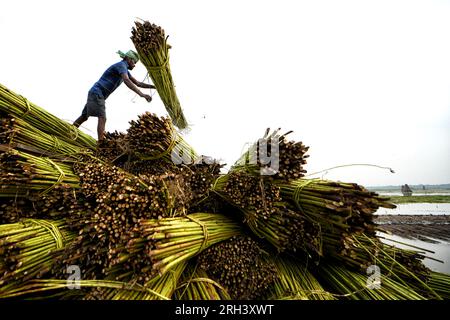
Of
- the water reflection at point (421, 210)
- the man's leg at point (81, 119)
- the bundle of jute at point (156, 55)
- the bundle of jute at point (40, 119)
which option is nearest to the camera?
the bundle of jute at point (40, 119)

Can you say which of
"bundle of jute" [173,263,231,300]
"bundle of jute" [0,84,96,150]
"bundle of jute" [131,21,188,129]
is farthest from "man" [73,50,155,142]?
"bundle of jute" [173,263,231,300]

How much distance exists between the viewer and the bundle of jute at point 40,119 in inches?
112

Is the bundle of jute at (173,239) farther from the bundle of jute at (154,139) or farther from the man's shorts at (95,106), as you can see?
the man's shorts at (95,106)

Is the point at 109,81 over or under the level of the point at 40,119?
over

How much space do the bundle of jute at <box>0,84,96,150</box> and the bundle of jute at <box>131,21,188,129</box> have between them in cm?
117

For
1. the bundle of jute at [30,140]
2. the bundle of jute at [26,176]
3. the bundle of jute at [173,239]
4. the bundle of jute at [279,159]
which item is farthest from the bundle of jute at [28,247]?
the bundle of jute at [279,159]

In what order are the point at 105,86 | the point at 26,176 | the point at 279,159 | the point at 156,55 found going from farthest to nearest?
the point at 105,86
the point at 156,55
the point at 279,159
the point at 26,176

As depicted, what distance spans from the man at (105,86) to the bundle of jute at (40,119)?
1.66 feet

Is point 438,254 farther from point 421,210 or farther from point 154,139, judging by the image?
point 421,210

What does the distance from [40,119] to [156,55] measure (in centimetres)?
154

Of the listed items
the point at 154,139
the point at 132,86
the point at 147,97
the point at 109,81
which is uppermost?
the point at 109,81

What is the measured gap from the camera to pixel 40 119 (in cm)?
316

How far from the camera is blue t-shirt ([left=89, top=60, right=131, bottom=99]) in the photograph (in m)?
4.16

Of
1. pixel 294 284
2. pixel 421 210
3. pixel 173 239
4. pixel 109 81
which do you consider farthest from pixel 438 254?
pixel 421 210
